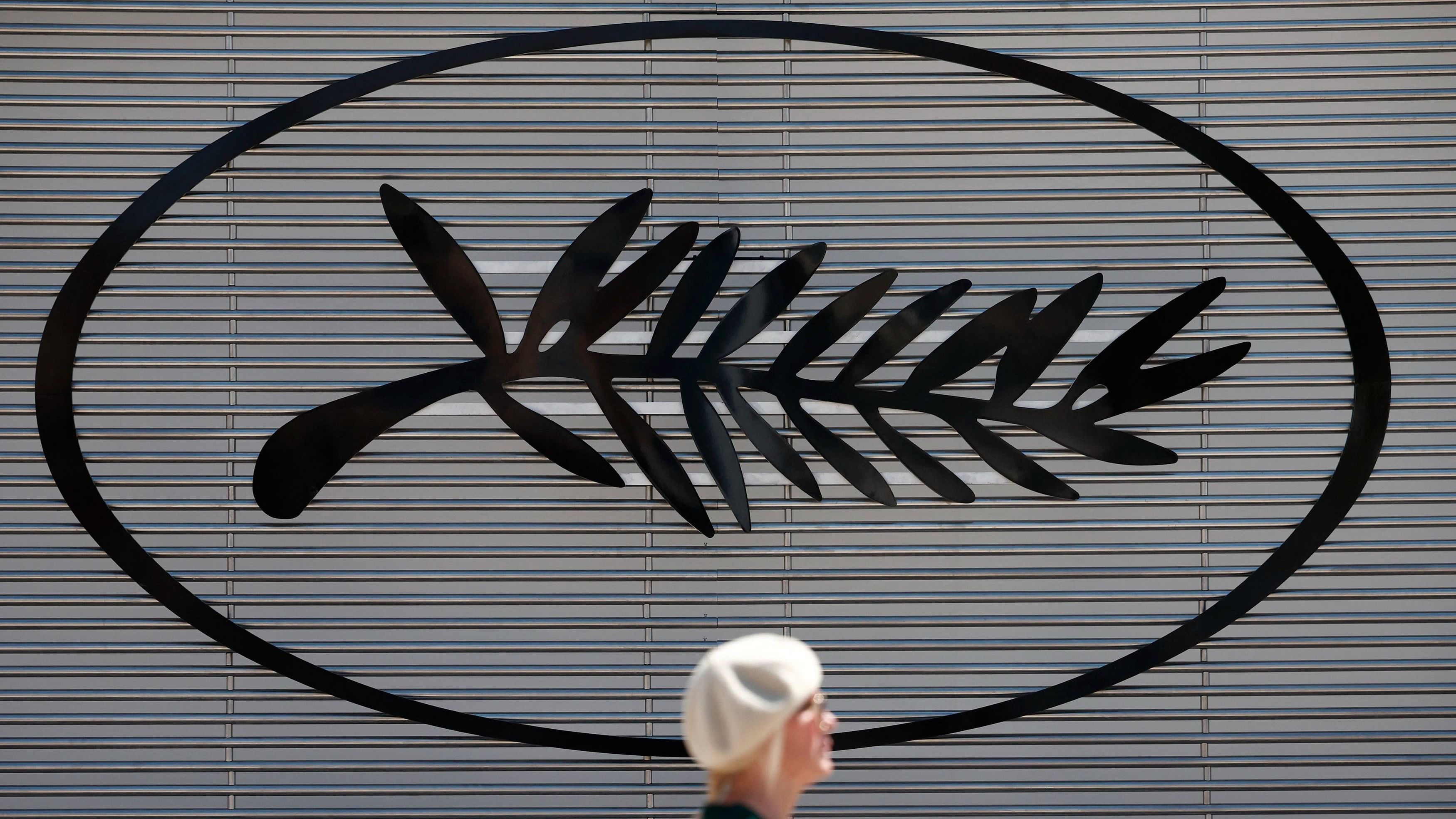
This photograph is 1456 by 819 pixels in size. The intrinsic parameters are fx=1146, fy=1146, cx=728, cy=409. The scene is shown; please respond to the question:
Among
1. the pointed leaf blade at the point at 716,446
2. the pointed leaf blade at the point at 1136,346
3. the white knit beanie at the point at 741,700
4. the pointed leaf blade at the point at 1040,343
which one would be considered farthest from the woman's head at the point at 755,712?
the pointed leaf blade at the point at 1136,346

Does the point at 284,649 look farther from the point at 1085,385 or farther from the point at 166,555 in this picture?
the point at 1085,385

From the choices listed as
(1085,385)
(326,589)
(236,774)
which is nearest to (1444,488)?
(1085,385)

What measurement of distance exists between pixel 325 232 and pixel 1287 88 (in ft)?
10.7

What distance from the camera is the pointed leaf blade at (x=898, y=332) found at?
373 centimetres

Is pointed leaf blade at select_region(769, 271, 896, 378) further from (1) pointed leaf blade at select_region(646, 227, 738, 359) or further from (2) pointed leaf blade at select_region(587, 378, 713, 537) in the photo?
(2) pointed leaf blade at select_region(587, 378, 713, 537)

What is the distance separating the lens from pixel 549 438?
3.73 meters

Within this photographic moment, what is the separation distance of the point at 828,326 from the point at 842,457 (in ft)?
1.41

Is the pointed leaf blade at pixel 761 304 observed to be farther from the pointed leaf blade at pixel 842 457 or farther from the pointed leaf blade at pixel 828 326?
the pointed leaf blade at pixel 842 457

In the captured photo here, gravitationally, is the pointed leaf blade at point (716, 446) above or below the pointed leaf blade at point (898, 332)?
below

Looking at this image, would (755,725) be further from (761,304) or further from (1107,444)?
(1107,444)

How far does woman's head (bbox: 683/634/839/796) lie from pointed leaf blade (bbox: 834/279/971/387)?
191 centimetres

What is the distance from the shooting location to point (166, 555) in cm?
378

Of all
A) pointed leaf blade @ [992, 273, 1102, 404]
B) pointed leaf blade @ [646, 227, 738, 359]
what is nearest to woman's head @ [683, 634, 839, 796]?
pointed leaf blade @ [646, 227, 738, 359]

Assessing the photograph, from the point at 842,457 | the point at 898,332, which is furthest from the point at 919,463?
the point at 898,332
